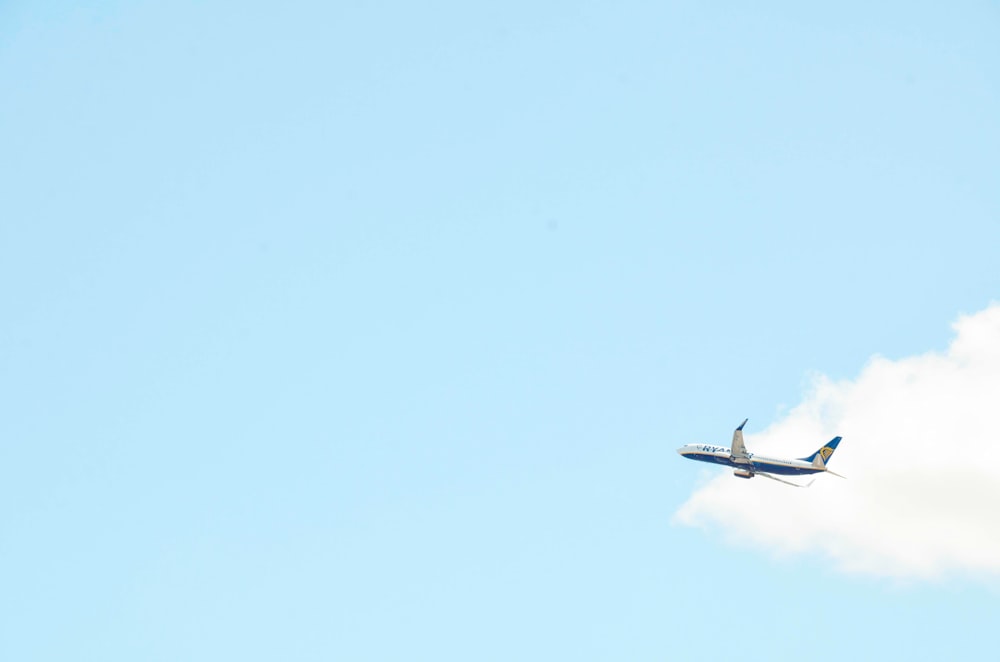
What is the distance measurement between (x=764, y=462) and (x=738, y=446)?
4.58 m

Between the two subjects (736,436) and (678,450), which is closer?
(736,436)

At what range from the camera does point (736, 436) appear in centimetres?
17350

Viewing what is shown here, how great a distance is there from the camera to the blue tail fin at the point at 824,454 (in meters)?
179

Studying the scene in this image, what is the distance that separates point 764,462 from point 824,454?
10.5 m

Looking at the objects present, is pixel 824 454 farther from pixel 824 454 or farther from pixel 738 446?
pixel 738 446

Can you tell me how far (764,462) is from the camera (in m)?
175

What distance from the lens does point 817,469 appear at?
176 m

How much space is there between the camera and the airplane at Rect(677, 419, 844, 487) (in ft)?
575

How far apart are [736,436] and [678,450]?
15.8 meters

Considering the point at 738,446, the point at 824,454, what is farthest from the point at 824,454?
the point at 738,446

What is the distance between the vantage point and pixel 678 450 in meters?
188

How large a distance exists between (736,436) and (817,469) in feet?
44.9

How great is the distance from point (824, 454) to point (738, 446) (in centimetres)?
1445

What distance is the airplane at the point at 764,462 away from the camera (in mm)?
175125
